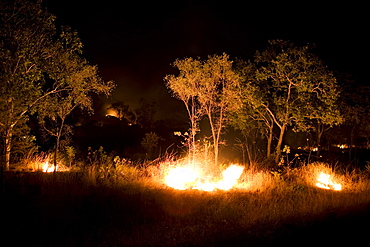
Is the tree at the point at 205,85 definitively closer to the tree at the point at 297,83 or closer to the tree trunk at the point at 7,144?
the tree at the point at 297,83

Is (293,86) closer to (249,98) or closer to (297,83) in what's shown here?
(297,83)

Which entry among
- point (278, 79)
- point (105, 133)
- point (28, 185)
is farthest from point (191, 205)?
point (105, 133)

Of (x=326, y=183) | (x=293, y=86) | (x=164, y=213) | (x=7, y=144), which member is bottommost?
(x=164, y=213)

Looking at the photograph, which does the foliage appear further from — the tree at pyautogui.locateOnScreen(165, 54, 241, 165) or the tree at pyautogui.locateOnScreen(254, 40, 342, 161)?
the tree at pyautogui.locateOnScreen(165, 54, 241, 165)

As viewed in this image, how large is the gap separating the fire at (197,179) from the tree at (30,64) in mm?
4529

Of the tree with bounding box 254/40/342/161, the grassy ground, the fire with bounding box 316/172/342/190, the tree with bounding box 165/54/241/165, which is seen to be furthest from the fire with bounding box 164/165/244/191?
the tree with bounding box 254/40/342/161

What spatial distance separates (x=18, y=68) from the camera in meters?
9.27

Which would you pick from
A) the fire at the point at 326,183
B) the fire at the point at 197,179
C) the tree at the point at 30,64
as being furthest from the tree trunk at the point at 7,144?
the fire at the point at 326,183

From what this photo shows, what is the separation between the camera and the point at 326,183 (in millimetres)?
Result: 10391

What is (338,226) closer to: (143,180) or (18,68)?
(143,180)

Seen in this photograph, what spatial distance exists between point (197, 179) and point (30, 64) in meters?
7.17

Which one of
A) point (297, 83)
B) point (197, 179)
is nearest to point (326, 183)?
point (197, 179)

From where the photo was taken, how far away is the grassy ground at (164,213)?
5.48 m

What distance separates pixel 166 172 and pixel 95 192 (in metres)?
3.10
